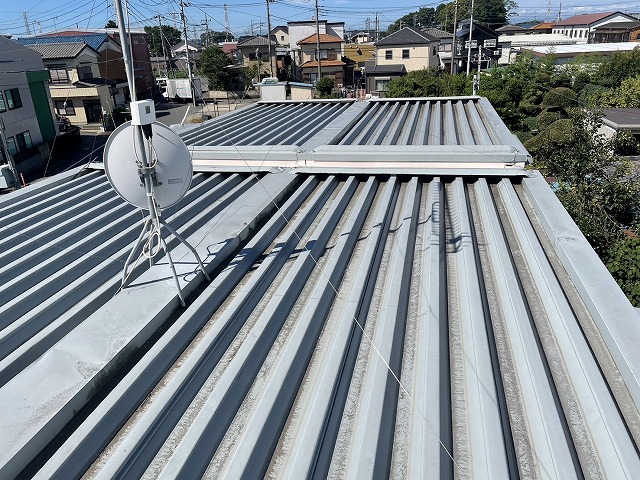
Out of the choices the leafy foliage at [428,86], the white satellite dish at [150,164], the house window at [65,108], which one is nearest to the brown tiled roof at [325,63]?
the leafy foliage at [428,86]

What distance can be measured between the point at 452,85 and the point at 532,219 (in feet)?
88.3

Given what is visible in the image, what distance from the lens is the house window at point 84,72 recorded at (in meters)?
39.5

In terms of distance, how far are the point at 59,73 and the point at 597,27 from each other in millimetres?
75714

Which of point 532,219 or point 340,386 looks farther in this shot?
point 532,219

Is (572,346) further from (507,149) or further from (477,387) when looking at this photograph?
(507,149)

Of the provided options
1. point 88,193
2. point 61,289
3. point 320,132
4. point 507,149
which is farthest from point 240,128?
point 61,289

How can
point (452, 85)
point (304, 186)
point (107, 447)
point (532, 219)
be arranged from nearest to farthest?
1. point (107, 447)
2. point (532, 219)
3. point (304, 186)
4. point (452, 85)

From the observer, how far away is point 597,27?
71.6 metres

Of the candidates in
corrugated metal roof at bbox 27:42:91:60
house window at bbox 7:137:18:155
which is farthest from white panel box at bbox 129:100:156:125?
corrugated metal roof at bbox 27:42:91:60

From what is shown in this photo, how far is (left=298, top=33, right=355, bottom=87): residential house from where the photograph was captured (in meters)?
53.5

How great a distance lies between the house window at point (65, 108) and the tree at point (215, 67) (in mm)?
14529

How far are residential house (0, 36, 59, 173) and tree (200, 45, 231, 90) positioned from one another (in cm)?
1885

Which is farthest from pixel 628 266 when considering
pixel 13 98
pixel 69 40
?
pixel 69 40

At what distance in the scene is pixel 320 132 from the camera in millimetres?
9750
